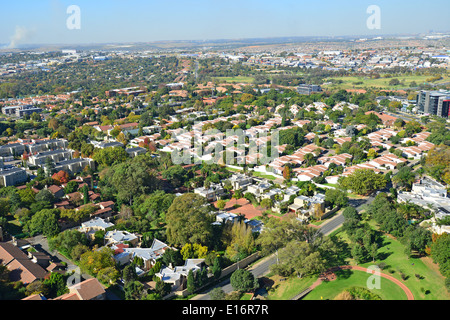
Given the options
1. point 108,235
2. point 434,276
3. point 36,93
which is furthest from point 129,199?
point 36,93

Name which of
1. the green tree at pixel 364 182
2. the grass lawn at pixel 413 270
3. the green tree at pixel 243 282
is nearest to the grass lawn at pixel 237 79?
the green tree at pixel 364 182

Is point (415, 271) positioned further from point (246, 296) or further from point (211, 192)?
point (211, 192)

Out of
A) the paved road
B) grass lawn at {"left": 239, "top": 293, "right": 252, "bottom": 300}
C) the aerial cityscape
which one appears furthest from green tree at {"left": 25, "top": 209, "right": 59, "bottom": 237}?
grass lawn at {"left": 239, "top": 293, "right": 252, "bottom": 300}

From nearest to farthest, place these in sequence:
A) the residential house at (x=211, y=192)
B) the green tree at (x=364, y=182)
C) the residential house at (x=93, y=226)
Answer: the residential house at (x=93, y=226), the green tree at (x=364, y=182), the residential house at (x=211, y=192)

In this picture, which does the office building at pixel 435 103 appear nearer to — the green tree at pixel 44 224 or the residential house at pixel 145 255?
the residential house at pixel 145 255

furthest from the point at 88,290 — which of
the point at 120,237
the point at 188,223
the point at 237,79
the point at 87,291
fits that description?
the point at 237,79

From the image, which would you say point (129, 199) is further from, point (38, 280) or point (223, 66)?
point (223, 66)
